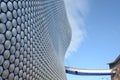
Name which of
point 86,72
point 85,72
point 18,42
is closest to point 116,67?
point 86,72

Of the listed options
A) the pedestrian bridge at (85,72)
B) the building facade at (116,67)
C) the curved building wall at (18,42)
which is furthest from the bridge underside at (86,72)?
the curved building wall at (18,42)

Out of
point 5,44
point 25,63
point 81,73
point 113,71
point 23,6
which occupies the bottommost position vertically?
point 81,73

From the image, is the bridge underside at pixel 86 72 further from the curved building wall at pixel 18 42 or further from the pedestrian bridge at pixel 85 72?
the curved building wall at pixel 18 42

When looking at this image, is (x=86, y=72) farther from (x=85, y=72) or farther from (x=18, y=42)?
(x=18, y=42)

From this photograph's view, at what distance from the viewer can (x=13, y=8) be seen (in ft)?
62.7

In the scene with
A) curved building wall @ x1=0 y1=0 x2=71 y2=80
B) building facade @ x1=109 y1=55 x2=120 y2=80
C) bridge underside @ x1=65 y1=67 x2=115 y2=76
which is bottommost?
bridge underside @ x1=65 y1=67 x2=115 y2=76

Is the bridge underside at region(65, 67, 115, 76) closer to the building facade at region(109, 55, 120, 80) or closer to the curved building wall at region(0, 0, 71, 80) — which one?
the building facade at region(109, 55, 120, 80)

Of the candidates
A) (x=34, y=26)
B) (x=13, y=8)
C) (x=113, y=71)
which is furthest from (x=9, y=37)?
(x=113, y=71)

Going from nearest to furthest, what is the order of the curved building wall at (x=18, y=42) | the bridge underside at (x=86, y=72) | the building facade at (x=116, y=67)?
the curved building wall at (x=18, y=42), the building facade at (x=116, y=67), the bridge underside at (x=86, y=72)

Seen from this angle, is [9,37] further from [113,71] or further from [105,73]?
[105,73]

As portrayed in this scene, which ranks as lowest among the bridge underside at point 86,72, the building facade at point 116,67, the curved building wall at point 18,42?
the bridge underside at point 86,72

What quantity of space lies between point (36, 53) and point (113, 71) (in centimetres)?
3683

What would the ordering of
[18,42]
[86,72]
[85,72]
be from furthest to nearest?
1. [85,72]
2. [86,72]
3. [18,42]

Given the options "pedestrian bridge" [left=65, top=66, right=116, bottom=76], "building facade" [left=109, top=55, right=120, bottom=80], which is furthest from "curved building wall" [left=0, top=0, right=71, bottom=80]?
"pedestrian bridge" [left=65, top=66, right=116, bottom=76]
